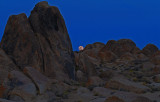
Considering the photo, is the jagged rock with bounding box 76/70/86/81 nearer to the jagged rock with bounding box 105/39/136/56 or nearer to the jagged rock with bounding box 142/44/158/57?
the jagged rock with bounding box 105/39/136/56

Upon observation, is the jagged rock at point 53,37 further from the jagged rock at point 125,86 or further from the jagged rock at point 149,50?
the jagged rock at point 149,50

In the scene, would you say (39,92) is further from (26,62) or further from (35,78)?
(26,62)

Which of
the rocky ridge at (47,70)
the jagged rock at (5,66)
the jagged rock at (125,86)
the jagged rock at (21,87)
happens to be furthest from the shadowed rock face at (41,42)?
the jagged rock at (125,86)

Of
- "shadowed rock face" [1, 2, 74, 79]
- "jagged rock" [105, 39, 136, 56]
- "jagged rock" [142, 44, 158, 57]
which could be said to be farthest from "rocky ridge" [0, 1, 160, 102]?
"jagged rock" [105, 39, 136, 56]

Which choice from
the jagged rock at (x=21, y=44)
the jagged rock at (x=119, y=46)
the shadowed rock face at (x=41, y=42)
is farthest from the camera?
the jagged rock at (x=119, y=46)

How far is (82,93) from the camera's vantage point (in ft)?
48.4

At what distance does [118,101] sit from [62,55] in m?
11.7

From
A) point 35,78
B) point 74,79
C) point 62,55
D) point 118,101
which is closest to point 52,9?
point 62,55

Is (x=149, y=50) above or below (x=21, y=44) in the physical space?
above

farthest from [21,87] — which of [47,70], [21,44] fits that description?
[21,44]

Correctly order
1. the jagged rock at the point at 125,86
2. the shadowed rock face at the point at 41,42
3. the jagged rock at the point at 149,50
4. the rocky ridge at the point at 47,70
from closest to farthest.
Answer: the rocky ridge at the point at 47,70, the jagged rock at the point at 125,86, the shadowed rock face at the point at 41,42, the jagged rock at the point at 149,50

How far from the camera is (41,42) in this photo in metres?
20.1

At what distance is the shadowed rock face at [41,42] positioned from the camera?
1897 cm

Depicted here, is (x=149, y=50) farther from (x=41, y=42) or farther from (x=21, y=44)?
(x=21, y=44)
